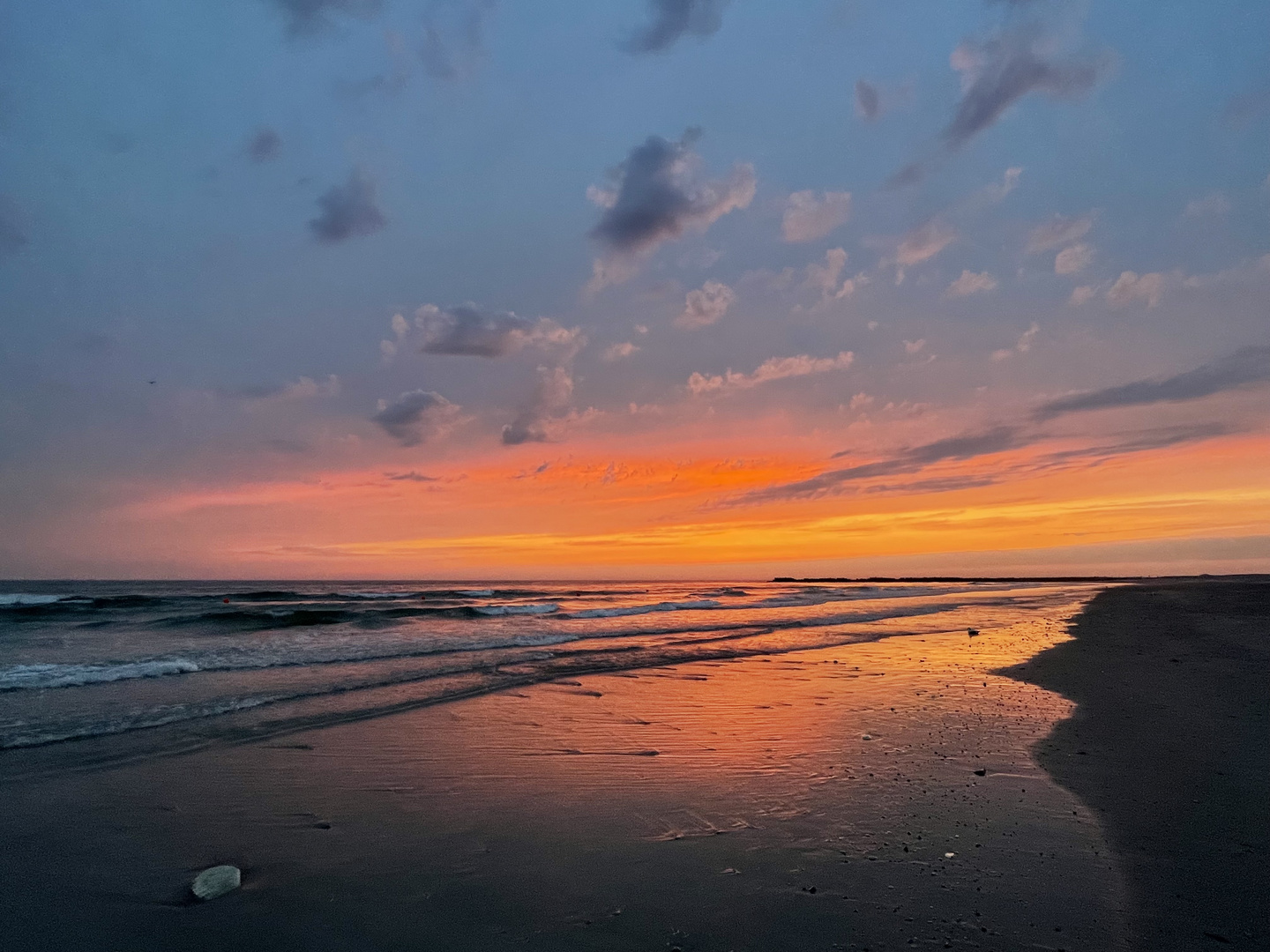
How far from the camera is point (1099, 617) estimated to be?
2953 centimetres

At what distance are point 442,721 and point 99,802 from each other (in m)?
4.24

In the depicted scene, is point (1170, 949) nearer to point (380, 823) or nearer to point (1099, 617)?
point (380, 823)

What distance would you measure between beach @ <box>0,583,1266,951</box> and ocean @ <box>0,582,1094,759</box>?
878 millimetres

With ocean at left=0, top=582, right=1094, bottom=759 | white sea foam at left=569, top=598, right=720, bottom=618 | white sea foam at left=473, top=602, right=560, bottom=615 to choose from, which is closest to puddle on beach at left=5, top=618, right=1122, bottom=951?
ocean at left=0, top=582, right=1094, bottom=759

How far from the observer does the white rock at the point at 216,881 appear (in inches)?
189

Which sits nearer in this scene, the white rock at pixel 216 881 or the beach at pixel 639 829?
the beach at pixel 639 829

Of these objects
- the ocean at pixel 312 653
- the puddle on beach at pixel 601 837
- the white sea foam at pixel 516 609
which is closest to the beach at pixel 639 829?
the puddle on beach at pixel 601 837

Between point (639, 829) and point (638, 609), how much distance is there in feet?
113

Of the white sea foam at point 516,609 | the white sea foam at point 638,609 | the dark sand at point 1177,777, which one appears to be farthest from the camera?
the white sea foam at point 516,609

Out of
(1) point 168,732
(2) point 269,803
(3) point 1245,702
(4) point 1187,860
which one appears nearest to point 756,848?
(4) point 1187,860

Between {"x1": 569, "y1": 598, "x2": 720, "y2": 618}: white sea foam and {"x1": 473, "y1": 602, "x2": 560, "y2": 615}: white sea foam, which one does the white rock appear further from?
{"x1": 473, "y1": 602, "x2": 560, "y2": 615}: white sea foam

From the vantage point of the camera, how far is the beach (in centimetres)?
423

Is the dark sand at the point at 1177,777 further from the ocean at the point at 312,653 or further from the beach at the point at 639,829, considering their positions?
the ocean at the point at 312,653

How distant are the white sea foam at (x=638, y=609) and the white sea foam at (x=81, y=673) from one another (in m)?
21.8
